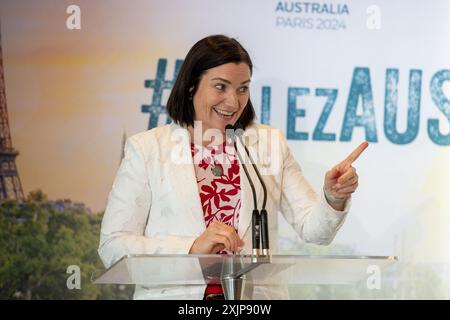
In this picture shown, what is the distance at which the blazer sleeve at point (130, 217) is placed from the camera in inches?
111

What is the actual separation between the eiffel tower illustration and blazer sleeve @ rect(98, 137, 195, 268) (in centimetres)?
167

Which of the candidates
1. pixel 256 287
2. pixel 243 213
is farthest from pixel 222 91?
pixel 256 287

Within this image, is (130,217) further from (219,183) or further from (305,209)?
(305,209)

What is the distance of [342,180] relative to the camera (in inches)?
106

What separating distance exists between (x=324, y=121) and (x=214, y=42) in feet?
5.89

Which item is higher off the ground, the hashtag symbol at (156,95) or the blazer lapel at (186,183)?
the hashtag symbol at (156,95)

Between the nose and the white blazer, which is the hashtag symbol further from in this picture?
the nose

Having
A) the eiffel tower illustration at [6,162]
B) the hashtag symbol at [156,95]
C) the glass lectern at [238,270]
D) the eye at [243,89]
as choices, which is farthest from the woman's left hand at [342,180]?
the eiffel tower illustration at [6,162]

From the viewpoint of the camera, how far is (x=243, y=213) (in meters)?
3.03

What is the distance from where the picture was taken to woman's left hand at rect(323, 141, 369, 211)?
269 cm

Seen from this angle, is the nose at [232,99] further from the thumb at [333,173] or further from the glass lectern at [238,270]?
the glass lectern at [238,270]

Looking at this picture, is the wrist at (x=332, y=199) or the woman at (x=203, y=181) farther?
the woman at (x=203, y=181)
